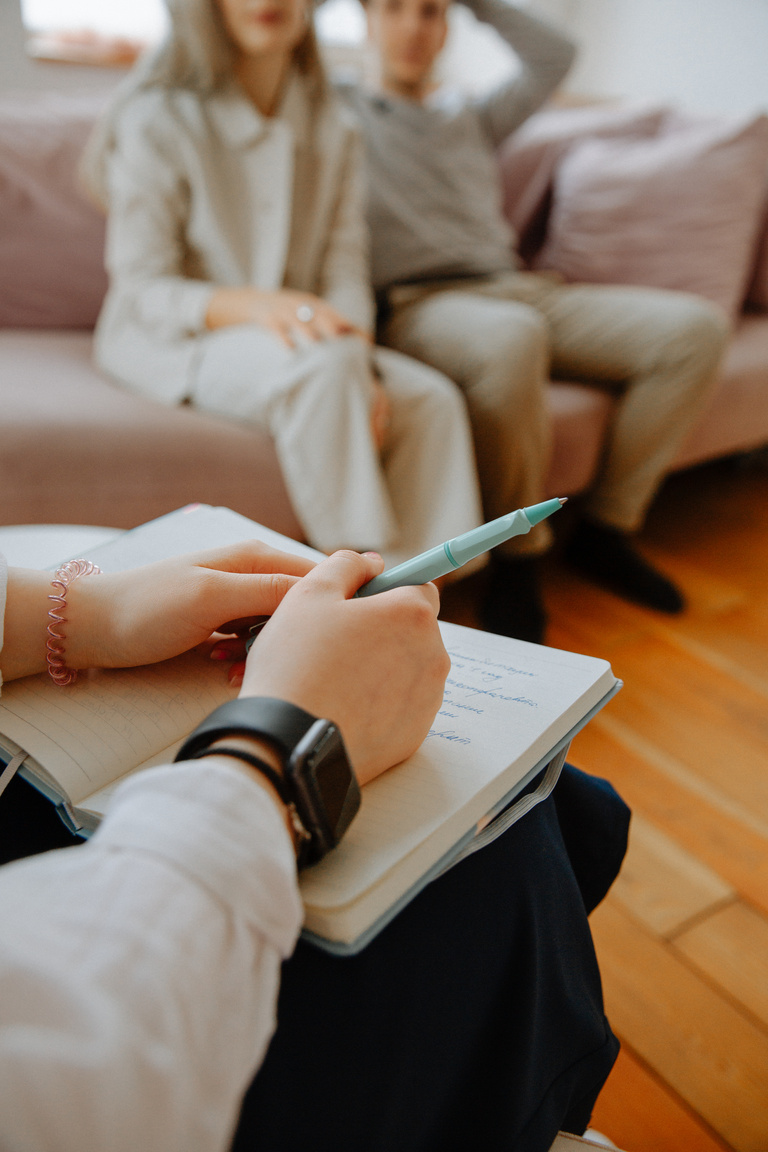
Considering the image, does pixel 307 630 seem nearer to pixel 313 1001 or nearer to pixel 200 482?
pixel 313 1001

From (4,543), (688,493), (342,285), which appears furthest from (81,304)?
(688,493)

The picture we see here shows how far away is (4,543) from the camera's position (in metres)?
0.57

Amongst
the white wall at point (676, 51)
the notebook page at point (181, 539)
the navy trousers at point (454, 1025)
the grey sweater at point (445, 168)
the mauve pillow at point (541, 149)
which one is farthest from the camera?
the white wall at point (676, 51)

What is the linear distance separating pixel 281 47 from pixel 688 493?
143cm

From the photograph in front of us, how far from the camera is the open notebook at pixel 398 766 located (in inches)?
11.5

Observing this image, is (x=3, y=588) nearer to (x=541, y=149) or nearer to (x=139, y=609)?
(x=139, y=609)

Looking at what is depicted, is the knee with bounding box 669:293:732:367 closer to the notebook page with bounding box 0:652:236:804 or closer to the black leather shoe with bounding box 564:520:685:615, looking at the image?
the black leather shoe with bounding box 564:520:685:615

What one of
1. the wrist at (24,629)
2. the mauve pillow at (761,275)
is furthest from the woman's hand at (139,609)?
the mauve pillow at (761,275)

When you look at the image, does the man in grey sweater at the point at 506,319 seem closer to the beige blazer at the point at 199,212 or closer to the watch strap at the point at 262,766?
the beige blazer at the point at 199,212

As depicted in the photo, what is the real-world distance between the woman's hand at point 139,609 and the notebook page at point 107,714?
1 cm

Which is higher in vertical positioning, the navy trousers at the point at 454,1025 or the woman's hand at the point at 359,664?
the woman's hand at the point at 359,664

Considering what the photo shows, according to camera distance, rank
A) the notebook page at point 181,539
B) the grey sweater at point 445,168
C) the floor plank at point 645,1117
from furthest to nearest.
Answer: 1. the grey sweater at point 445,168
2. the floor plank at point 645,1117
3. the notebook page at point 181,539

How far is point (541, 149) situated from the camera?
1.85 m

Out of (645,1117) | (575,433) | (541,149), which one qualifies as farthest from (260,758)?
(541,149)
